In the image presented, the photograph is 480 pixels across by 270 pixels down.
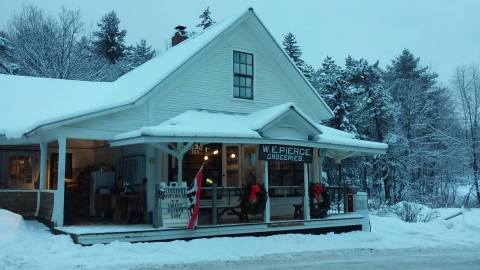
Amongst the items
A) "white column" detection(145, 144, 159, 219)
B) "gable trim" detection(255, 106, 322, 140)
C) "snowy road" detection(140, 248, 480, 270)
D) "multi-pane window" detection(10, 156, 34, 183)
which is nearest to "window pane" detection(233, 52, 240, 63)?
"gable trim" detection(255, 106, 322, 140)

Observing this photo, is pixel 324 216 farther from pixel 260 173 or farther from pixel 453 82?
pixel 453 82

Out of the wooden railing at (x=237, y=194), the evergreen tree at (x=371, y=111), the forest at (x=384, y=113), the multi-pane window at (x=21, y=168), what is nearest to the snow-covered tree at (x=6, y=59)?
the forest at (x=384, y=113)

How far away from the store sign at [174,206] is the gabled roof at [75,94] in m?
3.00

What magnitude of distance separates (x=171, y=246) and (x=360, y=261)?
4528mm

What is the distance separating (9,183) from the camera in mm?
18500

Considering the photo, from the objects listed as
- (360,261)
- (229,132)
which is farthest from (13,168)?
(360,261)

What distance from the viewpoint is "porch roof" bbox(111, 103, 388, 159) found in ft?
44.5

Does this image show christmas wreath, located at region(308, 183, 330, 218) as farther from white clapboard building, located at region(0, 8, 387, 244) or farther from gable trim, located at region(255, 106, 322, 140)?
gable trim, located at region(255, 106, 322, 140)

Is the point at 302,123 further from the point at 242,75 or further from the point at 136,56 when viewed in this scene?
the point at 136,56

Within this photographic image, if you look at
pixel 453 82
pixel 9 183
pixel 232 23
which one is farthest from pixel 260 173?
pixel 453 82

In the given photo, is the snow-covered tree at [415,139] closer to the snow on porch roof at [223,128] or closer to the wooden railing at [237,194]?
the wooden railing at [237,194]

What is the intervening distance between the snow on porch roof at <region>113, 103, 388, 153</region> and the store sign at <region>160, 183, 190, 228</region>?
56.8 inches

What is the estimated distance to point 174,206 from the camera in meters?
13.8

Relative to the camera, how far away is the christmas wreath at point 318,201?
17062mm
